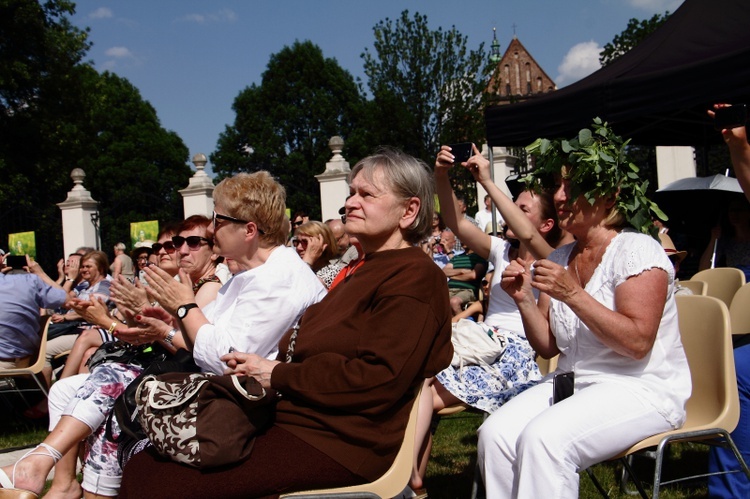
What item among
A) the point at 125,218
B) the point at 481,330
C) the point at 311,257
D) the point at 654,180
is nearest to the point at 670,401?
the point at 481,330

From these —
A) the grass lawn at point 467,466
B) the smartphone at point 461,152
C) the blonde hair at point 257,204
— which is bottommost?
the grass lawn at point 467,466

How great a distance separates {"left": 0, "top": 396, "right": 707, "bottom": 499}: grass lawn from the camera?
156 inches

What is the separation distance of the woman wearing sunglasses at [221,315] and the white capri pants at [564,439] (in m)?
1.01

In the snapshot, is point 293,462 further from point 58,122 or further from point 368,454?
point 58,122

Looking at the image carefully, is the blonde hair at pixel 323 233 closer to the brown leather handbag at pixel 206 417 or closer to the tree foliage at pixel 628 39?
the brown leather handbag at pixel 206 417

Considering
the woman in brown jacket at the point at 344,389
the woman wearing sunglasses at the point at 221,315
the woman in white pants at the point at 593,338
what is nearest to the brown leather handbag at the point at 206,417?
the woman in brown jacket at the point at 344,389

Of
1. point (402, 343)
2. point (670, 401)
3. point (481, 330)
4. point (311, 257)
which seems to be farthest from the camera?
point (311, 257)

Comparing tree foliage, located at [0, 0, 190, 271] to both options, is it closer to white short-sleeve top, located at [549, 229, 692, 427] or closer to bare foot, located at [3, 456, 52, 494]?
bare foot, located at [3, 456, 52, 494]

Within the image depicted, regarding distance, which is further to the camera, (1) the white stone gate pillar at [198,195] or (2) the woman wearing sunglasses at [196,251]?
(1) the white stone gate pillar at [198,195]

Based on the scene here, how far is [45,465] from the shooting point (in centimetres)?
312

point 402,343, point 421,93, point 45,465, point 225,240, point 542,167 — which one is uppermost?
point 421,93

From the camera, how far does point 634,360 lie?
102 inches

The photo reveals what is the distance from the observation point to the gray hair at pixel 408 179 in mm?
2793

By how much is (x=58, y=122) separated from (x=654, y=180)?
21239 millimetres
